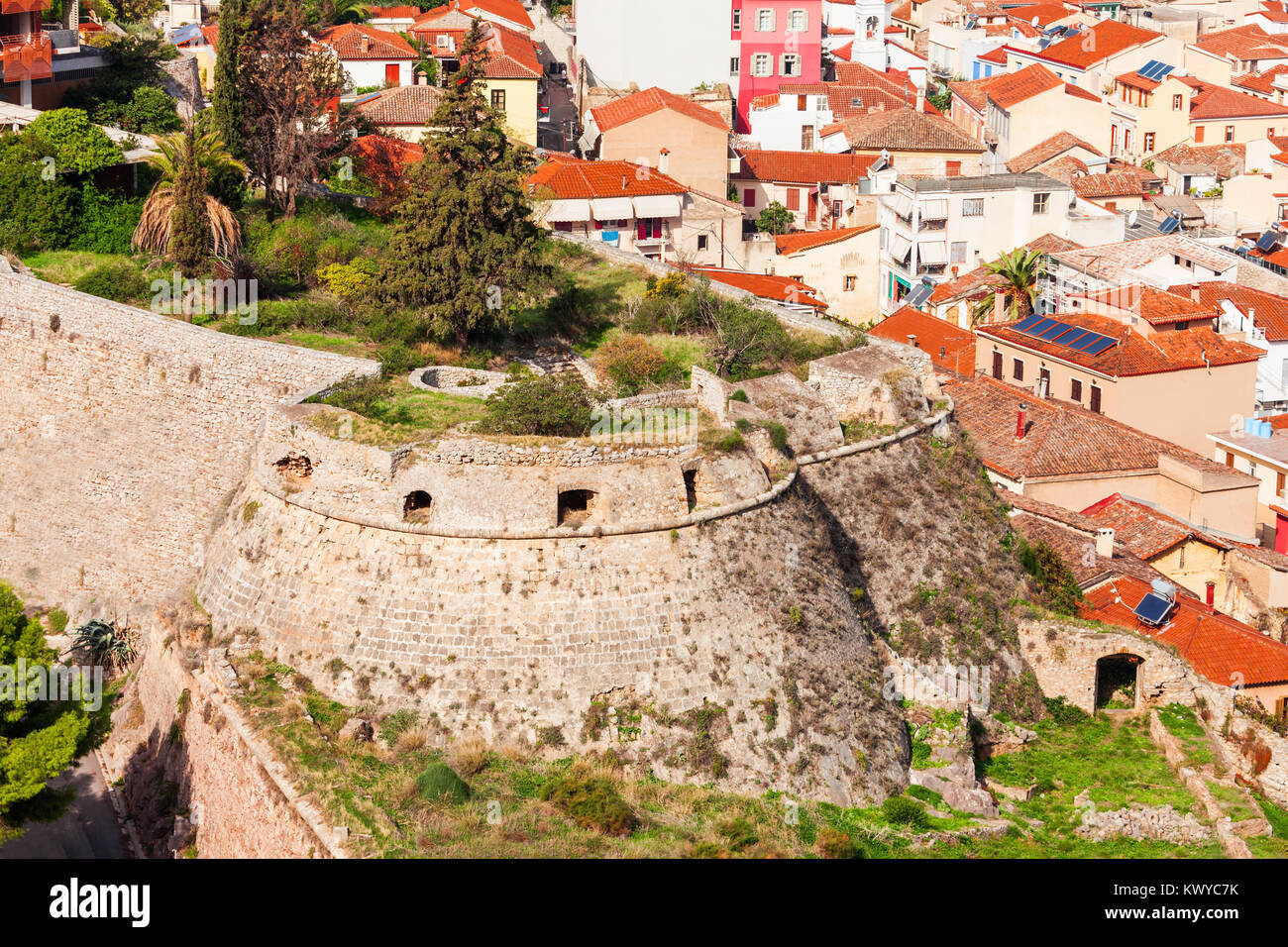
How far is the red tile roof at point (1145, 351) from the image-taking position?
1823 inches

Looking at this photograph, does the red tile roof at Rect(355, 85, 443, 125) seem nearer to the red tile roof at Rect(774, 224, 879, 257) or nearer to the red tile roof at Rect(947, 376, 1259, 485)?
the red tile roof at Rect(774, 224, 879, 257)

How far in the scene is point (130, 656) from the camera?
1224 inches

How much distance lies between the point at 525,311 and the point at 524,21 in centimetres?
4459

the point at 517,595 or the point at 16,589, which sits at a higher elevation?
the point at 517,595

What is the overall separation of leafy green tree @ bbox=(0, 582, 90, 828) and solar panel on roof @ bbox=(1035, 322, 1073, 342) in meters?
31.7

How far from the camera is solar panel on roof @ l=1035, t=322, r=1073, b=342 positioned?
48844mm

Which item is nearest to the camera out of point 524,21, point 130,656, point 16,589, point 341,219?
point 130,656

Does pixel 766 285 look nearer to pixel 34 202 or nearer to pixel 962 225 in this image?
pixel 962 225

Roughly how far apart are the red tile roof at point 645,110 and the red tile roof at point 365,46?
8.54m

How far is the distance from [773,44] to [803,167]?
46.4ft

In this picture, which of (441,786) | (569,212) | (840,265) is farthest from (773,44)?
(441,786)

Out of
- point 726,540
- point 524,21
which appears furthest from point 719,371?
point 524,21

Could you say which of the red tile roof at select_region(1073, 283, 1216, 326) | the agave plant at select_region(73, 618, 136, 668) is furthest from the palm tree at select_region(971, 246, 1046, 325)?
the agave plant at select_region(73, 618, 136, 668)

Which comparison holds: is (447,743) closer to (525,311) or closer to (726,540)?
(726,540)
